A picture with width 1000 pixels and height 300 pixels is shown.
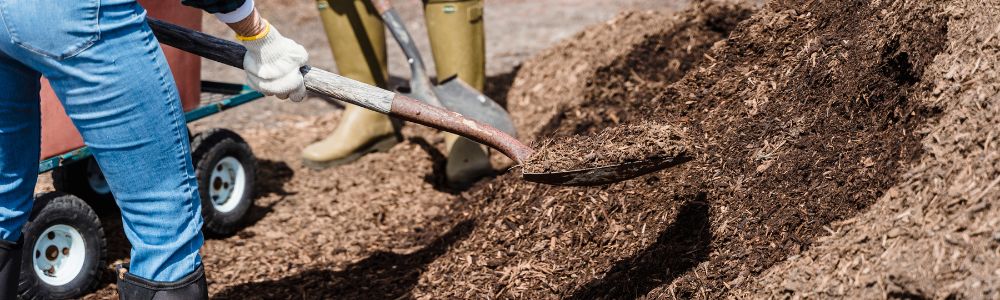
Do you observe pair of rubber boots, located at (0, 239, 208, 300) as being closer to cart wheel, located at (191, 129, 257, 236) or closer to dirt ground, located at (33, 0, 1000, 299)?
dirt ground, located at (33, 0, 1000, 299)

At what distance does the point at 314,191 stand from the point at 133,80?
221 centimetres

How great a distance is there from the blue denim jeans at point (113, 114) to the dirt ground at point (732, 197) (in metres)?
0.89

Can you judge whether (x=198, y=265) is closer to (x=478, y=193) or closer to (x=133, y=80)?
(x=133, y=80)

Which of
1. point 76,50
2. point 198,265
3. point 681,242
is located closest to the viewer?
point 76,50

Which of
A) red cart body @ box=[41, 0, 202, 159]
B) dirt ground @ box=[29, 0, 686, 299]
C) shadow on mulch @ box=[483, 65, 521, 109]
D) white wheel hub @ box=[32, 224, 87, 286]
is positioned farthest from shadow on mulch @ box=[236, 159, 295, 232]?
shadow on mulch @ box=[483, 65, 521, 109]

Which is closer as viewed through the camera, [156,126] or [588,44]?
[156,126]

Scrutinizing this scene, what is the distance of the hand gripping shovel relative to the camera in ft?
13.1

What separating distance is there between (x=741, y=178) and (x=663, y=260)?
310 mm

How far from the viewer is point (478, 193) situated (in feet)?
12.4

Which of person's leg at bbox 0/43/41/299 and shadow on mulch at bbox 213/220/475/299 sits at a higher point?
person's leg at bbox 0/43/41/299

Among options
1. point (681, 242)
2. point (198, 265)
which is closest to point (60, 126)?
point (198, 265)

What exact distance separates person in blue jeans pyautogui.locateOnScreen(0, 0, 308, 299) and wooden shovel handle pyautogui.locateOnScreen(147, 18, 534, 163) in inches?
2.3

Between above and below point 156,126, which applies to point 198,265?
below

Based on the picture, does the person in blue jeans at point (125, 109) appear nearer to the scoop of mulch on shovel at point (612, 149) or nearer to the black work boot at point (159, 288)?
the black work boot at point (159, 288)
